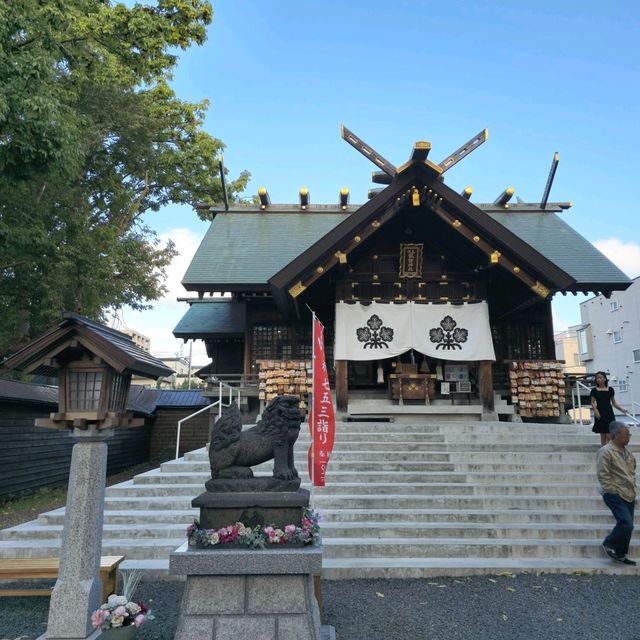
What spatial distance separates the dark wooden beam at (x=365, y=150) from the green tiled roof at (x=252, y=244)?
10.5ft

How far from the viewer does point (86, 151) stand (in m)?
13.8

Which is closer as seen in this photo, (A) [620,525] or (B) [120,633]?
(B) [120,633]

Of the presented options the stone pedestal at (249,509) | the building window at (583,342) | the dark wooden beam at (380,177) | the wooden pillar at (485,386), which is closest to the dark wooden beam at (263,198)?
the dark wooden beam at (380,177)

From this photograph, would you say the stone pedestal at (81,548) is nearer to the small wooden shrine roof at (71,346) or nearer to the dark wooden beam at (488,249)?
the small wooden shrine roof at (71,346)

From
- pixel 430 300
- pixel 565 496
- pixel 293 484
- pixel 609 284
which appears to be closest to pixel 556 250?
pixel 609 284

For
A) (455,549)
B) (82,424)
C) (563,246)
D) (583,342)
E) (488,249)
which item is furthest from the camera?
(583,342)

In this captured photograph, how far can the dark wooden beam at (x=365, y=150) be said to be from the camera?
1280 cm

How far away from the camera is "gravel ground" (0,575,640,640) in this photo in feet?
13.6

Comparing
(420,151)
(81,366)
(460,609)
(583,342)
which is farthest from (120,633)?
(583,342)

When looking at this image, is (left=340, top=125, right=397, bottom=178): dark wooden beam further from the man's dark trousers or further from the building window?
the building window

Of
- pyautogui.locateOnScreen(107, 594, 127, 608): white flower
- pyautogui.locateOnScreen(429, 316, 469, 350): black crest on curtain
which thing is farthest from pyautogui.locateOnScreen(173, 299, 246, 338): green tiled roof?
pyautogui.locateOnScreen(107, 594, 127, 608): white flower

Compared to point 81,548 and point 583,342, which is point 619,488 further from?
point 583,342

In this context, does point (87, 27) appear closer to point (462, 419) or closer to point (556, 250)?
point (462, 419)

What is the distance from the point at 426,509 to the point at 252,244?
33.5ft
